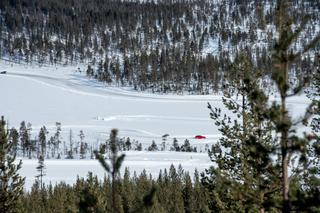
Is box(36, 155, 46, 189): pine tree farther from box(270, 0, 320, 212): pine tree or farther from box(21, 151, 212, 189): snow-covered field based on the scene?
box(270, 0, 320, 212): pine tree

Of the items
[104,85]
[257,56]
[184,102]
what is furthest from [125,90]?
[257,56]

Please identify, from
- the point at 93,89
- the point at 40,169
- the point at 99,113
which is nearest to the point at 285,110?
the point at 40,169

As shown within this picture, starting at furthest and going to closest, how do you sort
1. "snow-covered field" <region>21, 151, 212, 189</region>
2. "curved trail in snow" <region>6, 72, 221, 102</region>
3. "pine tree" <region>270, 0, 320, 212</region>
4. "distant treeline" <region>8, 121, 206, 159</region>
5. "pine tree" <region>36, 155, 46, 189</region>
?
"curved trail in snow" <region>6, 72, 221, 102</region>
"distant treeline" <region>8, 121, 206, 159</region>
"snow-covered field" <region>21, 151, 212, 189</region>
"pine tree" <region>36, 155, 46, 189</region>
"pine tree" <region>270, 0, 320, 212</region>

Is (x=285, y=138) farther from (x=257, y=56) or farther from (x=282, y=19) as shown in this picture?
(x=257, y=56)

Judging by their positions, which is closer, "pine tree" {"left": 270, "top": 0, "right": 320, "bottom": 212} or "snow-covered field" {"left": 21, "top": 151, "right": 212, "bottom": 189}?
"pine tree" {"left": 270, "top": 0, "right": 320, "bottom": 212}

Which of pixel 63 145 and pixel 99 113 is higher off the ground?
pixel 99 113

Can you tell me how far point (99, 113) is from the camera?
130375 mm

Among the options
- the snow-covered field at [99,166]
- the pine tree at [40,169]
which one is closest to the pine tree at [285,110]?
the pine tree at [40,169]

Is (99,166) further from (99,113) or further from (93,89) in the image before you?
(93,89)

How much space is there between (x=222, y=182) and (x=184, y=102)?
135 metres

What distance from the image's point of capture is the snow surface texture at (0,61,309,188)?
79562mm

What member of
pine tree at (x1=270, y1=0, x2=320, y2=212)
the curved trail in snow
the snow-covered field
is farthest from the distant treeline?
pine tree at (x1=270, y1=0, x2=320, y2=212)

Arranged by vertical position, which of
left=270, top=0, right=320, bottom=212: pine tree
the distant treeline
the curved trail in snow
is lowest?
left=270, top=0, right=320, bottom=212: pine tree

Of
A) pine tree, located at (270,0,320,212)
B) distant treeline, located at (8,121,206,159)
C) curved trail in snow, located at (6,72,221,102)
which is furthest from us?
curved trail in snow, located at (6,72,221,102)
